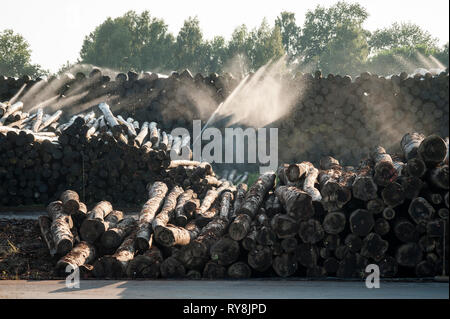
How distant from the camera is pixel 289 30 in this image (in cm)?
6794

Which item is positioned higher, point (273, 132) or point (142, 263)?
point (273, 132)

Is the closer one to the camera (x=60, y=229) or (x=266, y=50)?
(x=60, y=229)

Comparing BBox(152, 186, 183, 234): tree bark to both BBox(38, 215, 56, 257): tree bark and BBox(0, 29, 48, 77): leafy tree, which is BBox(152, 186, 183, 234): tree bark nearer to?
BBox(38, 215, 56, 257): tree bark

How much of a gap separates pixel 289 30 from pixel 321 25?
13.9ft

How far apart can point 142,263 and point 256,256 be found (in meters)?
1.58

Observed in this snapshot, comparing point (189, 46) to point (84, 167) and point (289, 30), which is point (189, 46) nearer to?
point (289, 30)

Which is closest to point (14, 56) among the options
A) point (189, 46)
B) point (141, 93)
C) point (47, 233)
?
point (189, 46)

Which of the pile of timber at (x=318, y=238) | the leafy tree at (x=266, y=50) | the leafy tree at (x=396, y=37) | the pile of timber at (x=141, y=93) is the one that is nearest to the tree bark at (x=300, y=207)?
the pile of timber at (x=318, y=238)

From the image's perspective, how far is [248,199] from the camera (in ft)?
29.8

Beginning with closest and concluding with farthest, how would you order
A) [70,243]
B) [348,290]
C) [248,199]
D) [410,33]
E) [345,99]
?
[348,290]
[70,243]
[248,199]
[345,99]
[410,33]

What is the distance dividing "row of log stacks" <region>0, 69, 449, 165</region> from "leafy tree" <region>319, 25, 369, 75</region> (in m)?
39.1

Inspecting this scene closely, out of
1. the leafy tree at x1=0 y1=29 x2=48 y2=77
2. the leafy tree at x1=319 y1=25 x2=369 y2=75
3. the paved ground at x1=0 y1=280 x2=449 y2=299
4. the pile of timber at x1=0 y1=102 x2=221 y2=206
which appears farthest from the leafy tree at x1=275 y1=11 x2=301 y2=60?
the paved ground at x1=0 y1=280 x2=449 y2=299
